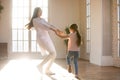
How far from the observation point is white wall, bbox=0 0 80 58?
12203 millimetres

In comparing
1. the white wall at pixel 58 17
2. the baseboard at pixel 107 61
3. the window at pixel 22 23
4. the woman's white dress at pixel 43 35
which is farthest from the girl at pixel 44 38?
the window at pixel 22 23

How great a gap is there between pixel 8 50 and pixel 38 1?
242cm

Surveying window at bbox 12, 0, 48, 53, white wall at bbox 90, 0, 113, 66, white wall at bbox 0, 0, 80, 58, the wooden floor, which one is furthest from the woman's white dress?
window at bbox 12, 0, 48, 53

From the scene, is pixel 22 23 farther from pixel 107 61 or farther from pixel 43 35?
pixel 43 35

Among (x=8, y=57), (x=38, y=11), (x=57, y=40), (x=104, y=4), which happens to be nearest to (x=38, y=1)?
(x=57, y=40)

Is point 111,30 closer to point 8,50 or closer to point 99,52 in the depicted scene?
point 99,52

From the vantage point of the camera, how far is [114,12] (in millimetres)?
8430

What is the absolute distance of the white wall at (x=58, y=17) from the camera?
12203mm

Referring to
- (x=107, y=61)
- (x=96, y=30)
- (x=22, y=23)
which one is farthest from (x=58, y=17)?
(x=107, y=61)

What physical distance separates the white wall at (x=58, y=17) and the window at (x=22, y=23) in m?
0.28

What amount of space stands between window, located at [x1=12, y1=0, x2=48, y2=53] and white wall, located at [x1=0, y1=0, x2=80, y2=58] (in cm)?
28

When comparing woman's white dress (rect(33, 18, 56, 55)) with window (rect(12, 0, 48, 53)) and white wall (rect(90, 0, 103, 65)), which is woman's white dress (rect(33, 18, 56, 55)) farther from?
window (rect(12, 0, 48, 53))

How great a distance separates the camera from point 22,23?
1264 centimetres

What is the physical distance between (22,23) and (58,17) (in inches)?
61.1
